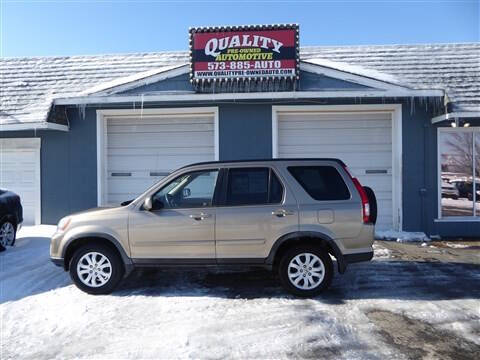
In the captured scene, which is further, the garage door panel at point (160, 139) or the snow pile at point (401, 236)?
the garage door panel at point (160, 139)

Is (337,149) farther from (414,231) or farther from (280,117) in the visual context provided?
(414,231)

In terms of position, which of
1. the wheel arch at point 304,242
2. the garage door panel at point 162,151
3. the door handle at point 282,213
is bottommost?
the wheel arch at point 304,242

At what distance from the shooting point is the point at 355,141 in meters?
10.9

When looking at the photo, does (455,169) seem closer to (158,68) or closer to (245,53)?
(245,53)

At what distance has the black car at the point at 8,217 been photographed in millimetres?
8617

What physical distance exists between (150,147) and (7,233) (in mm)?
3973

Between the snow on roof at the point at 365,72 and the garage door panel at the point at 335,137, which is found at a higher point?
the snow on roof at the point at 365,72

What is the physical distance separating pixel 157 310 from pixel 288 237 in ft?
6.21

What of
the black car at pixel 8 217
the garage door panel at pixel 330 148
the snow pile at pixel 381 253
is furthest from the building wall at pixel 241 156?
the snow pile at pixel 381 253

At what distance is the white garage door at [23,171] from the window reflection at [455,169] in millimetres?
10388

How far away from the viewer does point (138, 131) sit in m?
11.3

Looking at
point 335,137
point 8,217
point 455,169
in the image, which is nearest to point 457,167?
point 455,169

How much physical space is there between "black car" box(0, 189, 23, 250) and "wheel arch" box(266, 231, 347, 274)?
5.85 metres

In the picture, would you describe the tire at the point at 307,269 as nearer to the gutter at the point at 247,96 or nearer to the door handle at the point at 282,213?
the door handle at the point at 282,213
